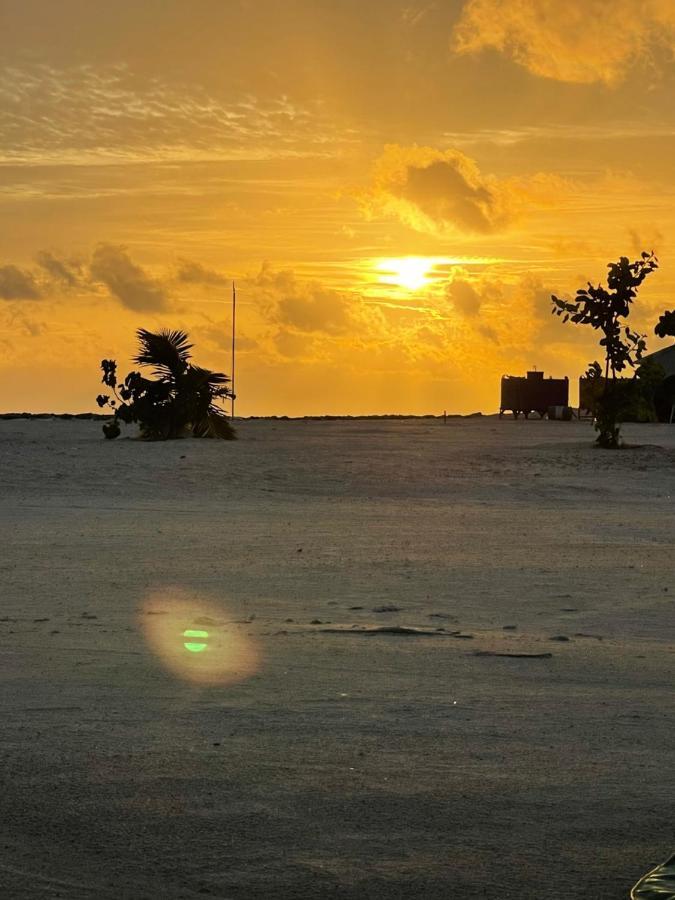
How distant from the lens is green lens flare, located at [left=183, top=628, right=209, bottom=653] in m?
8.58

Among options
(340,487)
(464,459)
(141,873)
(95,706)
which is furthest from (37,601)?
(464,459)

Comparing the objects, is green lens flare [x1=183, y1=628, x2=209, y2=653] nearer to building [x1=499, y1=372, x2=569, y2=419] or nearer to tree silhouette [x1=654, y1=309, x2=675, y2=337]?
tree silhouette [x1=654, y1=309, x2=675, y2=337]

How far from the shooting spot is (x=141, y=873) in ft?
15.7

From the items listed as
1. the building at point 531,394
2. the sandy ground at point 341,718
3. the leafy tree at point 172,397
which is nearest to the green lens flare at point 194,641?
the sandy ground at point 341,718

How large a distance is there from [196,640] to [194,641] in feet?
0.13

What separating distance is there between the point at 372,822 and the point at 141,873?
951 millimetres

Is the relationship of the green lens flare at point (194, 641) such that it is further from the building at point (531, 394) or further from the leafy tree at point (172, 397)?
the building at point (531, 394)

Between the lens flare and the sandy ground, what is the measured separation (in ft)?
0.26

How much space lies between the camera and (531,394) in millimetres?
60375

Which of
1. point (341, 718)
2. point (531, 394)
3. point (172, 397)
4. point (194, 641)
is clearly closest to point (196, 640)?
point (194, 641)

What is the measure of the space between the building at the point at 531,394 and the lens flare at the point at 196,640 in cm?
5016

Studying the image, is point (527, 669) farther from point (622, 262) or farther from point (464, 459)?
point (622, 262)

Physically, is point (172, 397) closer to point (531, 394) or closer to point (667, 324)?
point (667, 324)

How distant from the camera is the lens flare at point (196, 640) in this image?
7.89 meters
